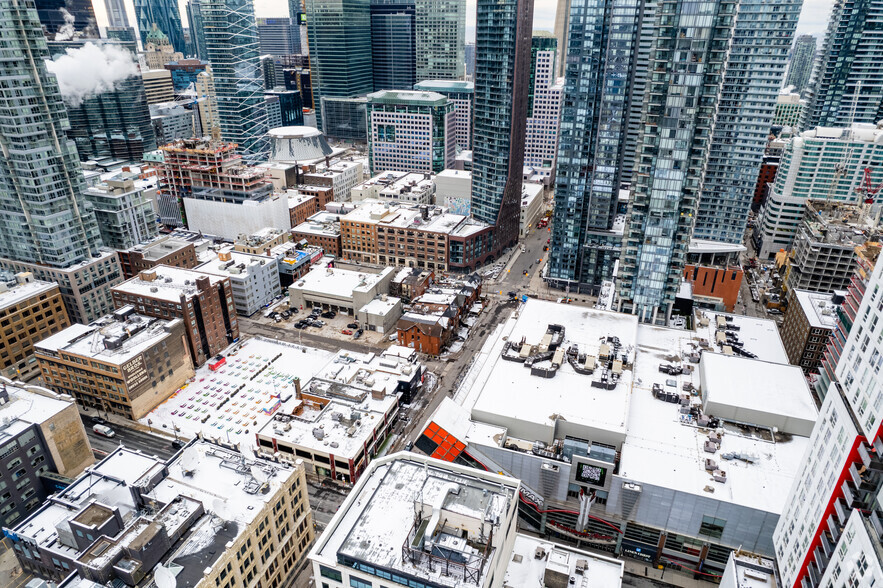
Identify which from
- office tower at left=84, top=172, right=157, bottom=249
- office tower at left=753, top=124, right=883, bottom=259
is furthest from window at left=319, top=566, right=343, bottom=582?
office tower at left=753, top=124, right=883, bottom=259

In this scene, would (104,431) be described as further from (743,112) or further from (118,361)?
(743,112)

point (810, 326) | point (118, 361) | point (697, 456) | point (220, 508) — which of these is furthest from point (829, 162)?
point (118, 361)

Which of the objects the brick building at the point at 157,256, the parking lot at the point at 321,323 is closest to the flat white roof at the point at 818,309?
the parking lot at the point at 321,323

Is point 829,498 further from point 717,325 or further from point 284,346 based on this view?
point 284,346

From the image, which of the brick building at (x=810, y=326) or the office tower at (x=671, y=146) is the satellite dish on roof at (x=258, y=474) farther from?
the brick building at (x=810, y=326)

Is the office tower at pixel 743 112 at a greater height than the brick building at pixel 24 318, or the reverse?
the office tower at pixel 743 112
